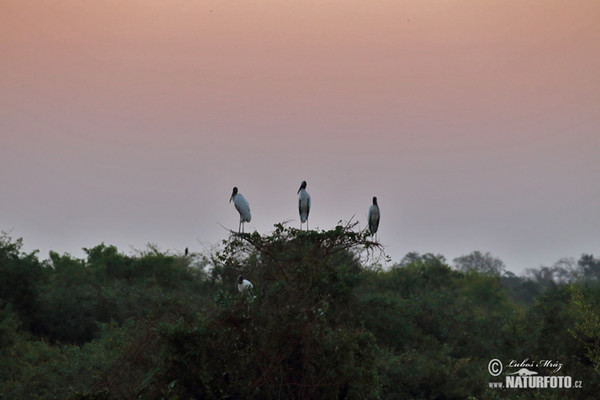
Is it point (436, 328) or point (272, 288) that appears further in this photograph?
point (436, 328)

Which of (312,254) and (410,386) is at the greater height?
(312,254)

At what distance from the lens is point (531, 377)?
59.9 ft

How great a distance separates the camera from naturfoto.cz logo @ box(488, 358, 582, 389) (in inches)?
661

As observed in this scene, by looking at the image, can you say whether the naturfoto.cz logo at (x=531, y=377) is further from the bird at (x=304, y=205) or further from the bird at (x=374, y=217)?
the bird at (x=304, y=205)

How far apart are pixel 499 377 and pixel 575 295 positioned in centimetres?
Answer: 286

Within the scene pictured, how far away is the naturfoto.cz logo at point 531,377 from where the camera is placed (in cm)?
1678

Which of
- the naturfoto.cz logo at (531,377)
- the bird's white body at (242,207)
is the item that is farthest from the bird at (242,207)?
the naturfoto.cz logo at (531,377)

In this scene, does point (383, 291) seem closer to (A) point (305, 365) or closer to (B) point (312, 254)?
(B) point (312, 254)

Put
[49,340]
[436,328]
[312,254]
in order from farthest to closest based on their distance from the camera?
[49,340] < [436,328] < [312,254]

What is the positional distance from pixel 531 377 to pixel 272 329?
1068 centimetres

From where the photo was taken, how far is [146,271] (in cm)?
3850

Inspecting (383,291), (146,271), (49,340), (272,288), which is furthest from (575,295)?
(146,271)

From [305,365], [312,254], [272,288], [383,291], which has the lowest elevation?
[305,365]

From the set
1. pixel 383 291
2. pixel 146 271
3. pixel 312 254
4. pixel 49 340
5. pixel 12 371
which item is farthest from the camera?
pixel 146 271
